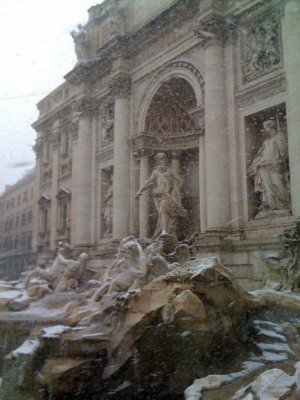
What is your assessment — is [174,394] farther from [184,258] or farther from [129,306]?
[184,258]

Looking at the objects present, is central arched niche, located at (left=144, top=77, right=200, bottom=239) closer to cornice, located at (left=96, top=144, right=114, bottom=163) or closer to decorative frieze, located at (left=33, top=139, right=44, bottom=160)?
cornice, located at (left=96, top=144, right=114, bottom=163)

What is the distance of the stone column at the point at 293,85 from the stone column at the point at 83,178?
1059cm

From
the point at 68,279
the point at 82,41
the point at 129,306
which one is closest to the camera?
the point at 129,306

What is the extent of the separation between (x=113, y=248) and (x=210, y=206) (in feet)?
17.7

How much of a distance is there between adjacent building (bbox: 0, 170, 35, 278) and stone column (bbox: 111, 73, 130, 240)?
13630 mm

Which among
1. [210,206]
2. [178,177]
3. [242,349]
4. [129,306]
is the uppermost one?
[178,177]

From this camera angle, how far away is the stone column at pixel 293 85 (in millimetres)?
11320

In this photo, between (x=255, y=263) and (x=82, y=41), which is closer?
(x=255, y=263)

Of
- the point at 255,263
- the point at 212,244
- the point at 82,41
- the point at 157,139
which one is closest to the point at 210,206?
the point at 212,244

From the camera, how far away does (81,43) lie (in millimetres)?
21047

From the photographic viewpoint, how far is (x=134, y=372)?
25.1 ft

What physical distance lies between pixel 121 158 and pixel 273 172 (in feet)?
23.5

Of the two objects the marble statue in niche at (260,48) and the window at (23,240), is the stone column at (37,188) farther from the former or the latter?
the marble statue in niche at (260,48)

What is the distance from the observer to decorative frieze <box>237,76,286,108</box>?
12.3m
